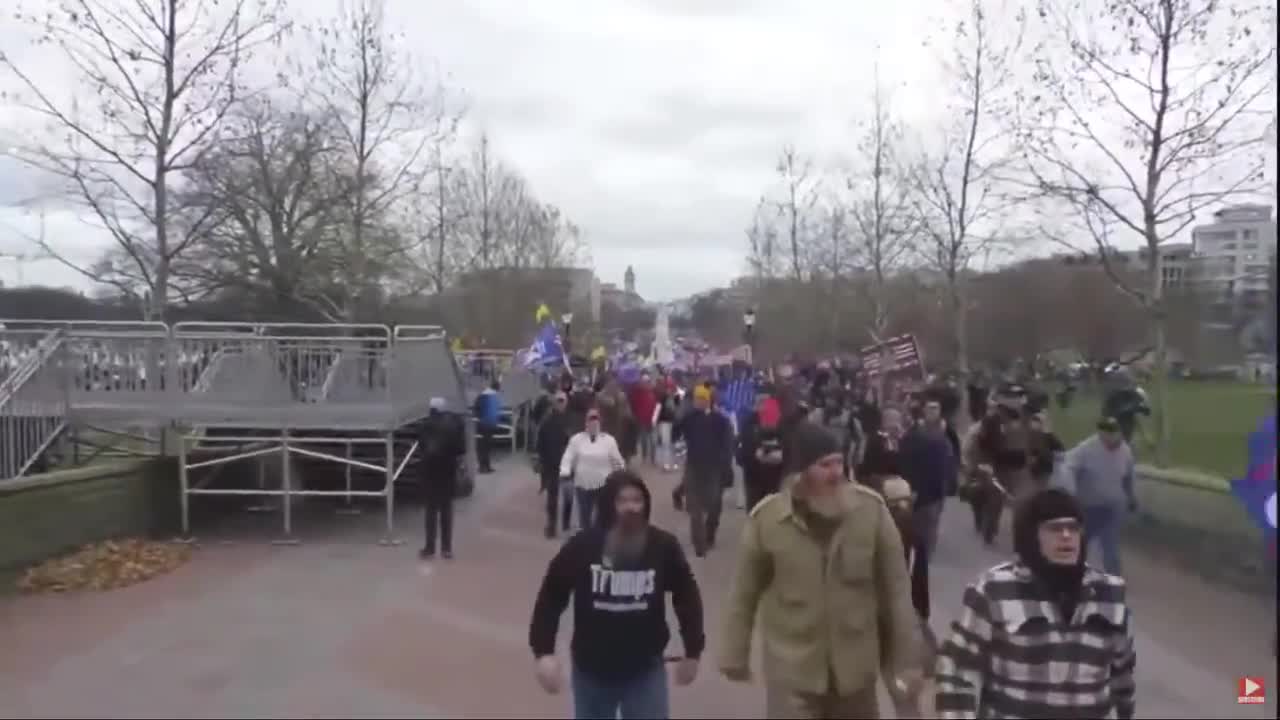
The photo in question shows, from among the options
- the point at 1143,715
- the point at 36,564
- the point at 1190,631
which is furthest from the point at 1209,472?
the point at 36,564

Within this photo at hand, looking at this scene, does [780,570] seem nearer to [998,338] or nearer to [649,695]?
[649,695]

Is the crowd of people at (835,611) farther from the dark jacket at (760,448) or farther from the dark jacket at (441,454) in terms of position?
the dark jacket at (441,454)

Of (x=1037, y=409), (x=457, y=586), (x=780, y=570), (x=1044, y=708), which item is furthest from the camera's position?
(x=1037, y=409)

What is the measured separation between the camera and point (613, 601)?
4938 millimetres

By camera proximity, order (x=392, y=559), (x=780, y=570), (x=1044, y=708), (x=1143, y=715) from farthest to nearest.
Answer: (x=392, y=559) → (x=1143, y=715) → (x=780, y=570) → (x=1044, y=708)

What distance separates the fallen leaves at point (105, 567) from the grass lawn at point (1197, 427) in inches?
357

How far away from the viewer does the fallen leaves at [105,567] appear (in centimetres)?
1110

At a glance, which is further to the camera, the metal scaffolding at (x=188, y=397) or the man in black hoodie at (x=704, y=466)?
the metal scaffolding at (x=188, y=397)

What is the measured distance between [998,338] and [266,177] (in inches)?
1260

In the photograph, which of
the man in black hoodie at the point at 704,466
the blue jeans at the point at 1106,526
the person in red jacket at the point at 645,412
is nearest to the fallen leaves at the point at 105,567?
the man in black hoodie at the point at 704,466

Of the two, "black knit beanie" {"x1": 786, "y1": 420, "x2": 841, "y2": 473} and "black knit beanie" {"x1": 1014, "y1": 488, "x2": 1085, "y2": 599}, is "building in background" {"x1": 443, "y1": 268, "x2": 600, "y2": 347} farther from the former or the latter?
"black knit beanie" {"x1": 1014, "y1": 488, "x2": 1085, "y2": 599}

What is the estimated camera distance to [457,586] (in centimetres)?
1128

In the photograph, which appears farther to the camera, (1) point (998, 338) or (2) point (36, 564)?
(1) point (998, 338)

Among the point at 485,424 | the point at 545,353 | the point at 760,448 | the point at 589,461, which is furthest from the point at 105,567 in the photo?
the point at 545,353
